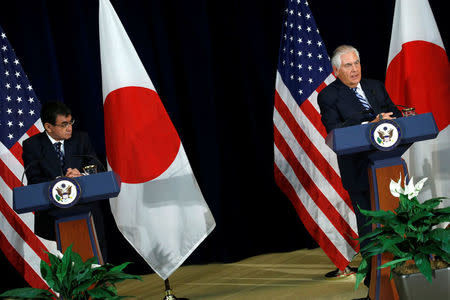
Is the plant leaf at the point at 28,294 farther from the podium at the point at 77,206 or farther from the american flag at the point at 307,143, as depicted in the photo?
the american flag at the point at 307,143

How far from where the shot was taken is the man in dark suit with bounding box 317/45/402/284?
11.1ft

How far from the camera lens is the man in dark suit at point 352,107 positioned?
3.39m

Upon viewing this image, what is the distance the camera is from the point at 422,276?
249cm

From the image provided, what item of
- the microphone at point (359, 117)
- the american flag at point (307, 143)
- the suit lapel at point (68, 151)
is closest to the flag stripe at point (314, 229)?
the american flag at point (307, 143)

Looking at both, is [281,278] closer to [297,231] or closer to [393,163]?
[297,231]

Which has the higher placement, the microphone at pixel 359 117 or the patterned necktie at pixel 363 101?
the patterned necktie at pixel 363 101

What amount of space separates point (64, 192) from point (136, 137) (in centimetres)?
101

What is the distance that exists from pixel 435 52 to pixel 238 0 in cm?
185

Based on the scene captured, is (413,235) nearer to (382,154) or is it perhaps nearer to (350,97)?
(382,154)

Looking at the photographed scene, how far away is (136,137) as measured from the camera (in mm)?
4066

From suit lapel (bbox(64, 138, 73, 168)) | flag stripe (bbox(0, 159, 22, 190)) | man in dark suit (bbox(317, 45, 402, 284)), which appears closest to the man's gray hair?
man in dark suit (bbox(317, 45, 402, 284))

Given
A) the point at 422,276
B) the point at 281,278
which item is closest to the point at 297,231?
the point at 281,278

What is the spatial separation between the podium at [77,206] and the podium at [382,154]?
1156mm

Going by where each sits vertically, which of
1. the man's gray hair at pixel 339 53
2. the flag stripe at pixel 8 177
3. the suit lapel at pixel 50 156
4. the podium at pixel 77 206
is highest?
the man's gray hair at pixel 339 53
